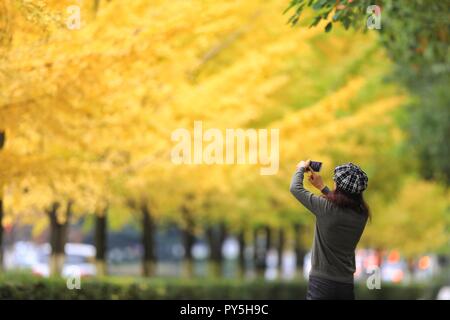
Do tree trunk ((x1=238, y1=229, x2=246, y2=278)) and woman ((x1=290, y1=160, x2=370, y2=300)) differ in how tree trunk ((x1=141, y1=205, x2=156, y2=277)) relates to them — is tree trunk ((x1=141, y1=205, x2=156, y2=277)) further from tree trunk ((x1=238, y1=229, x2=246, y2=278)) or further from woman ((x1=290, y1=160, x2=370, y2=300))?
woman ((x1=290, y1=160, x2=370, y2=300))

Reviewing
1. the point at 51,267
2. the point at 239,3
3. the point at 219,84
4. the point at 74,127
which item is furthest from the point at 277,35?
the point at 74,127

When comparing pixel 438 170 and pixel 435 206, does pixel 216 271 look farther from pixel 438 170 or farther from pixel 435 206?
pixel 435 206

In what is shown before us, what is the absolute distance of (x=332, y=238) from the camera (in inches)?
291

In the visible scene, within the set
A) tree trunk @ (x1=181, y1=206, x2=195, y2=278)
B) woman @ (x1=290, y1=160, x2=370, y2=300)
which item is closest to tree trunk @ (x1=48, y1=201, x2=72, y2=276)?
tree trunk @ (x1=181, y1=206, x2=195, y2=278)

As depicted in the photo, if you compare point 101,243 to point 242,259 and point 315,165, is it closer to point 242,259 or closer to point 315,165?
point 242,259

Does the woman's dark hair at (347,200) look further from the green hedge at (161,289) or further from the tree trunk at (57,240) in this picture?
the tree trunk at (57,240)

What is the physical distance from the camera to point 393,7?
12711mm

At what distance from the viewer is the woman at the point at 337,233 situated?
7355mm

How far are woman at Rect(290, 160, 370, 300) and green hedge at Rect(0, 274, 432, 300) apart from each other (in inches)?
178

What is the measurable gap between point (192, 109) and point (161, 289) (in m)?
2.89

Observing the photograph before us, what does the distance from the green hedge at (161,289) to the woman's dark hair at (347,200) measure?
462 centimetres

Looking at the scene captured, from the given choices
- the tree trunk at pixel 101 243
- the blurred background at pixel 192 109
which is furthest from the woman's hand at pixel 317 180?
the tree trunk at pixel 101 243

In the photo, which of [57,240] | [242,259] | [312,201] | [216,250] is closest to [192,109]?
[57,240]
